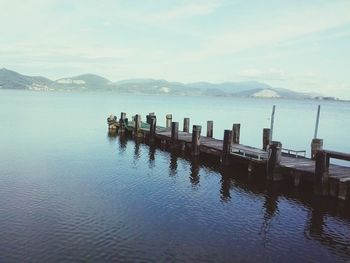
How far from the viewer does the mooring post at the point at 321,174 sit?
2456 cm

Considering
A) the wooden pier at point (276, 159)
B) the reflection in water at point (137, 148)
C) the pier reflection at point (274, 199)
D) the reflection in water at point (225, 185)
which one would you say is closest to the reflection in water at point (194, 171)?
the pier reflection at point (274, 199)

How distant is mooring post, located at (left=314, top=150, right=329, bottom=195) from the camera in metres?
24.6

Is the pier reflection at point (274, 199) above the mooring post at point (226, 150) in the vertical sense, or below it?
below

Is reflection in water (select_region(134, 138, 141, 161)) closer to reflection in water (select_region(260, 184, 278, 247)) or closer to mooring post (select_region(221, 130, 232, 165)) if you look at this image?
mooring post (select_region(221, 130, 232, 165))

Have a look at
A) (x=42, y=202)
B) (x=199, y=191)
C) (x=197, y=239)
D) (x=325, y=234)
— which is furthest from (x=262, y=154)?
(x=42, y=202)

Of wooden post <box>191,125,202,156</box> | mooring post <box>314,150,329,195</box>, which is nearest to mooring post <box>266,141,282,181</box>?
mooring post <box>314,150,329,195</box>

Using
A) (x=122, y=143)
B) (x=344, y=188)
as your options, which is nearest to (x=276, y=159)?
(x=344, y=188)

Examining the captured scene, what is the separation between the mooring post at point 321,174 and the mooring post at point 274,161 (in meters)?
3.60

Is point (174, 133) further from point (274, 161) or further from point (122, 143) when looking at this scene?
point (274, 161)

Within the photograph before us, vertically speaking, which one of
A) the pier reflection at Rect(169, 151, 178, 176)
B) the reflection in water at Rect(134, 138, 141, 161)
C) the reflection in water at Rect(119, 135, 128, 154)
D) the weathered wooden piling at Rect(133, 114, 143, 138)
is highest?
the weathered wooden piling at Rect(133, 114, 143, 138)

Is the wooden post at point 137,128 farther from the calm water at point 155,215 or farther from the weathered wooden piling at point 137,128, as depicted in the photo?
the calm water at point 155,215

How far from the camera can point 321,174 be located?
24828 mm

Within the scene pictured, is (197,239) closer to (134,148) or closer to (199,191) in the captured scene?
(199,191)

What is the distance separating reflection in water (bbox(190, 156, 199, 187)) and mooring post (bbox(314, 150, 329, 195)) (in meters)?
8.91
